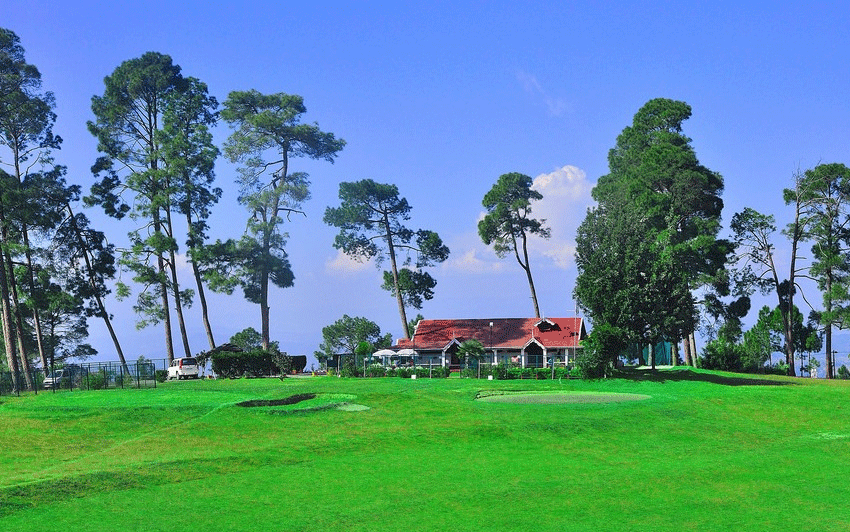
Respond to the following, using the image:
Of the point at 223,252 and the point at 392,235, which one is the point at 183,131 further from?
the point at 392,235

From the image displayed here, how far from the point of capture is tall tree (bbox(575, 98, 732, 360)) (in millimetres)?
50750

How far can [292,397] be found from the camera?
33.9 meters

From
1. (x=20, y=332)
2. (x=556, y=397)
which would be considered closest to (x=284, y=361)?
(x=20, y=332)

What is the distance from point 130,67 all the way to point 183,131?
6.93 m

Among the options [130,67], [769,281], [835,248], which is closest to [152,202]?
[130,67]

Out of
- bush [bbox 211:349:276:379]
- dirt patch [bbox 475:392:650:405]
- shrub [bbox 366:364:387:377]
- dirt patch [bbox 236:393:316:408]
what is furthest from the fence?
dirt patch [bbox 475:392:650:405]

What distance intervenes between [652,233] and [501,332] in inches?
679

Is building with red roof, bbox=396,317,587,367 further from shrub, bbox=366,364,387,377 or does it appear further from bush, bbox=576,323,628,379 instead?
bush, bbox=576,323,628,379

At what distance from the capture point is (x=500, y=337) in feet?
237

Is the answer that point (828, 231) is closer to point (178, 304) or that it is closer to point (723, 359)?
point (723, 359)

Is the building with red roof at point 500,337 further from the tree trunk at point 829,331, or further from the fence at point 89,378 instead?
the fence at point 89,378

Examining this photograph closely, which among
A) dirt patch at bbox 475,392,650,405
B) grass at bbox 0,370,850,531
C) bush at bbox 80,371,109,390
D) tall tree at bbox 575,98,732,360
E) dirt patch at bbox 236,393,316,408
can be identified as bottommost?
grass at bbox 0,370,850,531

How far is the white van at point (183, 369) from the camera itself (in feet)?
204

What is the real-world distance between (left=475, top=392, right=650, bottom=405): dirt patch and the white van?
31.7m
